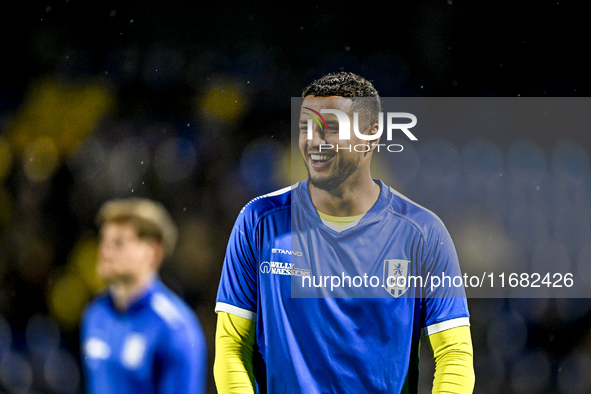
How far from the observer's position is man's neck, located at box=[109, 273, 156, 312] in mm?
1905

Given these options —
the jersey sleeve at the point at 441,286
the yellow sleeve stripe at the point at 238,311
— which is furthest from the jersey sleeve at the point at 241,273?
the jersey sleeve at the point at 441,286

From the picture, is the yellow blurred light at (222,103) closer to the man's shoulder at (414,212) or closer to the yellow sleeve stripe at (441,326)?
the man's shoulder at (414,212)

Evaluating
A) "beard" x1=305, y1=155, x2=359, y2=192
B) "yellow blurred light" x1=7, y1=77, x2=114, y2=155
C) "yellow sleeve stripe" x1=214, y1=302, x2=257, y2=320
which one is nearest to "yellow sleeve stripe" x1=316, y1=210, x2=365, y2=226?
"beard" x1=305, y1=155, x2=359, y2=192

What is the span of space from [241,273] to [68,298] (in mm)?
814

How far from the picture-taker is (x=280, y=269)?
1.77 m

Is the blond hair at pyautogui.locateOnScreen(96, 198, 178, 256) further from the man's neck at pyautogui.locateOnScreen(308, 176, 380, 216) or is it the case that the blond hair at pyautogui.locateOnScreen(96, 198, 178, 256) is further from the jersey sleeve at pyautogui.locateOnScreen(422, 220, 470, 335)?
the jersey sleeve at pyautogui.locateOnScreen(422, 220, 470, 335)

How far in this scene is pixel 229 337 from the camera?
5.76ft

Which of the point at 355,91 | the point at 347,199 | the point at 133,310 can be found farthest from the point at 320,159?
the point at 133,310

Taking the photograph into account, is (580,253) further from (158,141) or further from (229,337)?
(158,141)

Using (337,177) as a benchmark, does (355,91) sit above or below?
above

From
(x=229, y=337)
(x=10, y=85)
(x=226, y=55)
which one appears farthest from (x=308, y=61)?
(x=10, y=85)

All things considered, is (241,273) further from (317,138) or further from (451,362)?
(451,362)

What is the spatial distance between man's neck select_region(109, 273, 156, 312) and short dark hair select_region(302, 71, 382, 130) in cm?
110

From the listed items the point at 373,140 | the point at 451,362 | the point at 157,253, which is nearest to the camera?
the point at 451,362
